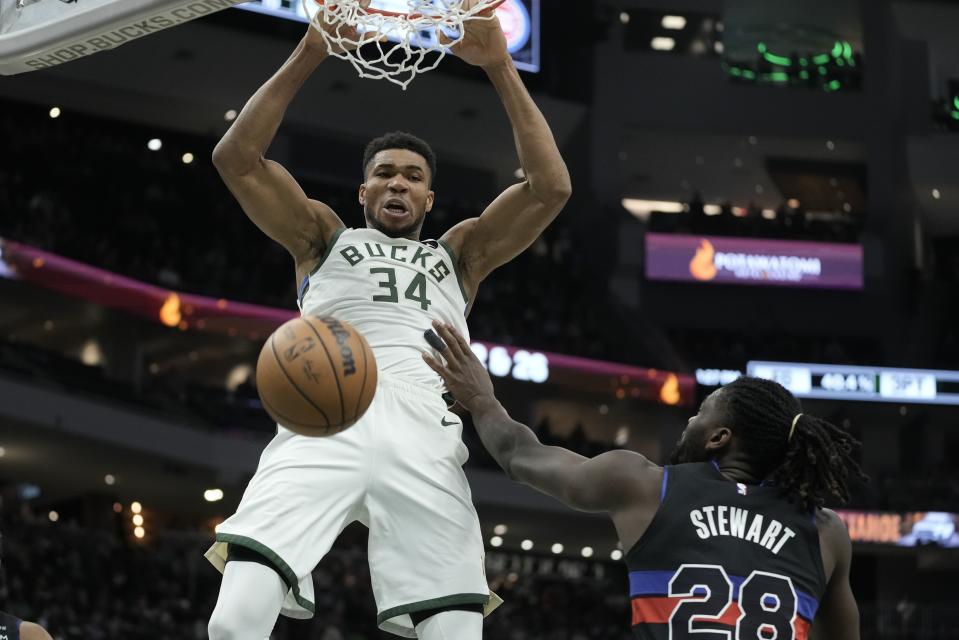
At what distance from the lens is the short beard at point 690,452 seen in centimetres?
388

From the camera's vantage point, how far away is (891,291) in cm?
3164

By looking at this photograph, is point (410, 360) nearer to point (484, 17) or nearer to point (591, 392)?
point (484, 17)

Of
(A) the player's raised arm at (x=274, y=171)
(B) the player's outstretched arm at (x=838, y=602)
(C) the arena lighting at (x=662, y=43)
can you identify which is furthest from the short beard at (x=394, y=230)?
(C) the arena lighting at (x=662, y=43)

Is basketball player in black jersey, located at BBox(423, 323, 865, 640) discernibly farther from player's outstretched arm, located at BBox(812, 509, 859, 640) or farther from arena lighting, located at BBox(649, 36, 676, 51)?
arena lighting, located at BBox(649, 36, 676, 51)

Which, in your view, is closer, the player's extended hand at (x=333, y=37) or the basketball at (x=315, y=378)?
the basketball at (x=315, y=378)

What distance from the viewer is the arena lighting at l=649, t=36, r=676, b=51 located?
31656mm

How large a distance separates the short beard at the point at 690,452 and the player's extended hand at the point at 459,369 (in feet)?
2.11

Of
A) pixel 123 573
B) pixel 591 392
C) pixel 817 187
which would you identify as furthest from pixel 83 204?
pixel 817 187

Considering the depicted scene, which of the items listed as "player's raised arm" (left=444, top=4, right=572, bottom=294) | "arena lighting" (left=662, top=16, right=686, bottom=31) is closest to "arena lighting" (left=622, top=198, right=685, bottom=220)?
"arena lighting" (left=662, top=16, right=686, bottom=31)

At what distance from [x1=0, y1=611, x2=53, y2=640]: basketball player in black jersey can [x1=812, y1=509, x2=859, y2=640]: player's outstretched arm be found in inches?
118

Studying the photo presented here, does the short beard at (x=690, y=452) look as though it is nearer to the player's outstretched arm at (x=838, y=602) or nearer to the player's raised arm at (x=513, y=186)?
the player's outstretched arm at (x=838, y=602)

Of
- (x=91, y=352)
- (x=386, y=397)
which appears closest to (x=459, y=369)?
(x=386, y=397)

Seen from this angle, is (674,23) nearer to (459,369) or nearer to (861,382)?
(861,382)

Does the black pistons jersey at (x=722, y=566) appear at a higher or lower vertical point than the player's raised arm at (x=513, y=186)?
lower
